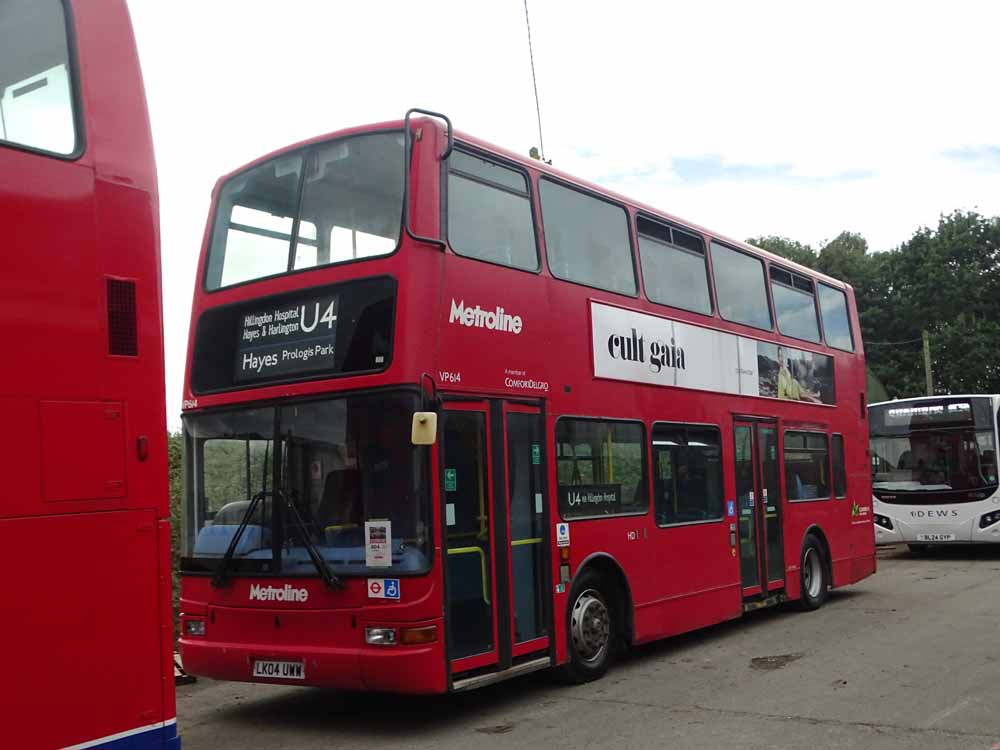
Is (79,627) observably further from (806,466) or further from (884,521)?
(884,521)

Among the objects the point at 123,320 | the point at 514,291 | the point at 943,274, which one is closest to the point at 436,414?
the point at 514,291

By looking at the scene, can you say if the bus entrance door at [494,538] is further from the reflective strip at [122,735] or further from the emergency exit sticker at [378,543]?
the reflective strip at [122,735]

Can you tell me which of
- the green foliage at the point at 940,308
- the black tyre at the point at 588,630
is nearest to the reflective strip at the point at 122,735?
the black tyre at the point at 588,630

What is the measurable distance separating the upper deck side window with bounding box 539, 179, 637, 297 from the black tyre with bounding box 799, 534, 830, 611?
16.9 feet

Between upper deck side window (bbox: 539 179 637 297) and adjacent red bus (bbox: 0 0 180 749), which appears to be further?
upper deck side window (bbox: 539 179 637 297)

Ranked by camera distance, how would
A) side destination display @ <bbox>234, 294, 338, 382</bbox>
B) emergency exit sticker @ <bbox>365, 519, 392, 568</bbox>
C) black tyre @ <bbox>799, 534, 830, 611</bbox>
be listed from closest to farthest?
1. emergency exit sticker @ <bbox>365, 519, 392, 568</bbox>
2. side destination display @ <bbox>234, 294, 338, 382</bbox>
3. black tyre @ <bbox>799, 534, 830, 611</bbox>

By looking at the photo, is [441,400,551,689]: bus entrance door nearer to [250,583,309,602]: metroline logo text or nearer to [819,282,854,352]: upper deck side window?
[250,583,309,602]: metroline logo text

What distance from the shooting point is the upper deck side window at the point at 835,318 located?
15.4 meters

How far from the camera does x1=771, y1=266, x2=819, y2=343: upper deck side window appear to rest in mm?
13945

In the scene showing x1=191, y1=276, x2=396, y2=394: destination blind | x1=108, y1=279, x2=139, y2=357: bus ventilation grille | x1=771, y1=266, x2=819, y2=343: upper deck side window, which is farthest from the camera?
x1=771, y1=266, x2=819, y2=343: upper deck side window

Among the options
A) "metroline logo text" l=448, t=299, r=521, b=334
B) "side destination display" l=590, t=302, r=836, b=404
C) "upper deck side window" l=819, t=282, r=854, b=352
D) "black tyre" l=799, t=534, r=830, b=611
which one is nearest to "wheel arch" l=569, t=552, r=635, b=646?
"side destination display" l=590, t=302, r=836, b=404

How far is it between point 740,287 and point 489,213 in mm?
5140

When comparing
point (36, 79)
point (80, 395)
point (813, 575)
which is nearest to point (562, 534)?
point (80, 395)

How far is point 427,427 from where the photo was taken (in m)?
7.43
